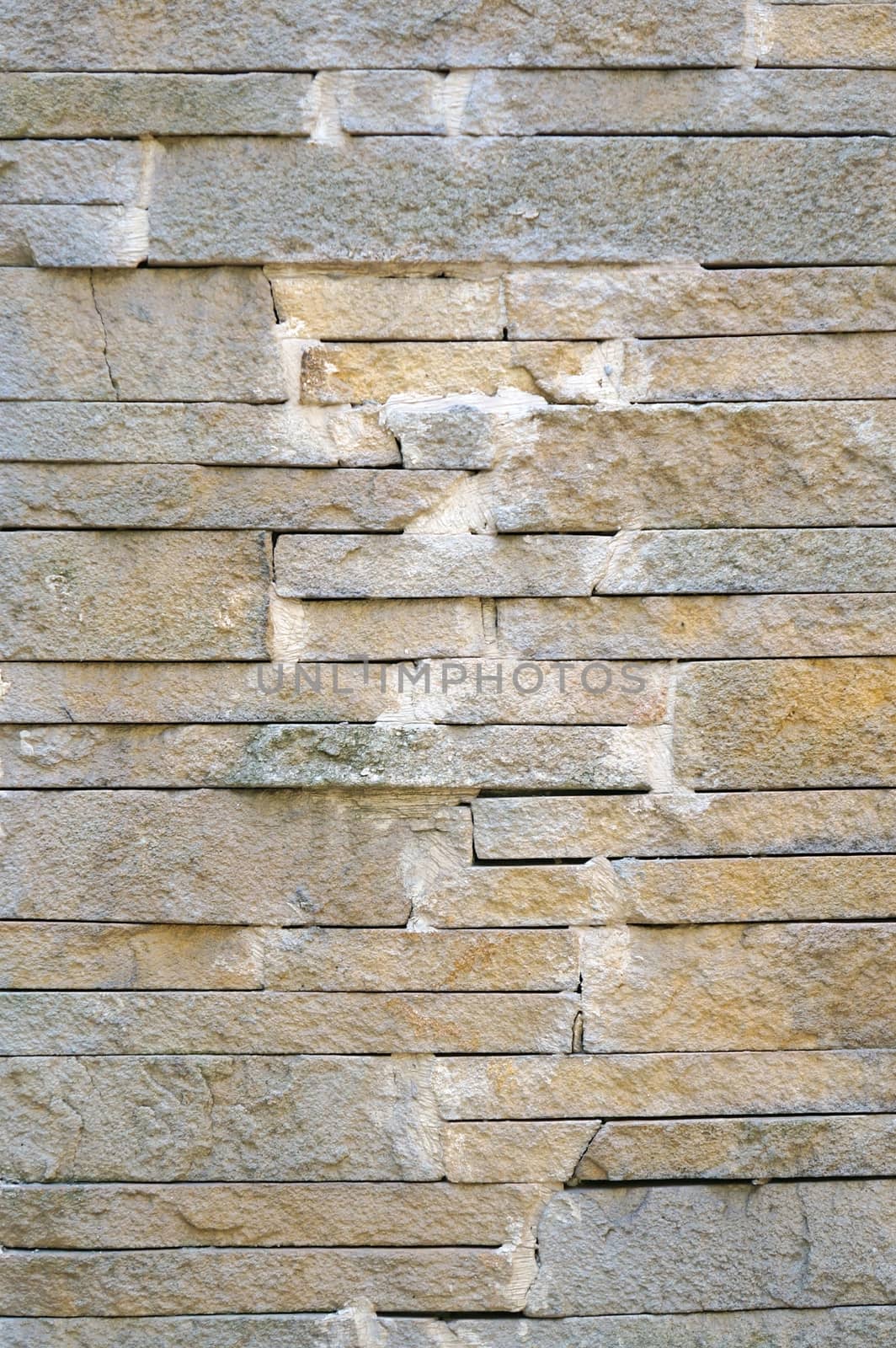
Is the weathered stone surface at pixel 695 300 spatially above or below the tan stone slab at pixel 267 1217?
above

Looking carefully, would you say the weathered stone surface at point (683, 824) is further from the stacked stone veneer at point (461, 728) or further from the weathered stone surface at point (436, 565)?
the weathered stone surface at point (436, 565)

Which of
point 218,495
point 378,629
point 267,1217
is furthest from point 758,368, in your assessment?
point 267,1217

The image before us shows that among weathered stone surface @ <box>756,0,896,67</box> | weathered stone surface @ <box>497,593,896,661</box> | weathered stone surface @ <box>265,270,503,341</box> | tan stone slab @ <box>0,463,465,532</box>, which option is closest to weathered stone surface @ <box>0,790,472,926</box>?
weathered stone surface @ <box>497,593,896,661</box>

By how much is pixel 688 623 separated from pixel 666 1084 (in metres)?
0.74

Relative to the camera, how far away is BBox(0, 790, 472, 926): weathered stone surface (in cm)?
166

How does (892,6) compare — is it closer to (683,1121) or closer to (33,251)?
(33,251)

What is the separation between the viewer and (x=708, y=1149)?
166 centimetres

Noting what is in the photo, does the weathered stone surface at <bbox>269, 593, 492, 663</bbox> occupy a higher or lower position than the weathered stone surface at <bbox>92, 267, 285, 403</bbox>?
lower

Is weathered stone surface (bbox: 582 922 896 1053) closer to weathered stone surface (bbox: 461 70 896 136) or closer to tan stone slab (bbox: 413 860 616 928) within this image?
tan stone slab (bbox: 413 860 616 928)

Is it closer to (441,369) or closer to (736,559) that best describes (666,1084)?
(736,559)

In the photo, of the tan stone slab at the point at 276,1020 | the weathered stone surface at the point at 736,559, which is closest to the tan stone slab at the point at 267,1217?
the tan stone slab at the point at 276,1020

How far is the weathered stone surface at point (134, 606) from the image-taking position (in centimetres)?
165

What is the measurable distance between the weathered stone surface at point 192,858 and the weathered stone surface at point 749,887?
11.4 inches

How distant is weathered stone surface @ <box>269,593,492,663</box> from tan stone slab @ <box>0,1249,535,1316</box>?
95 centimetres
